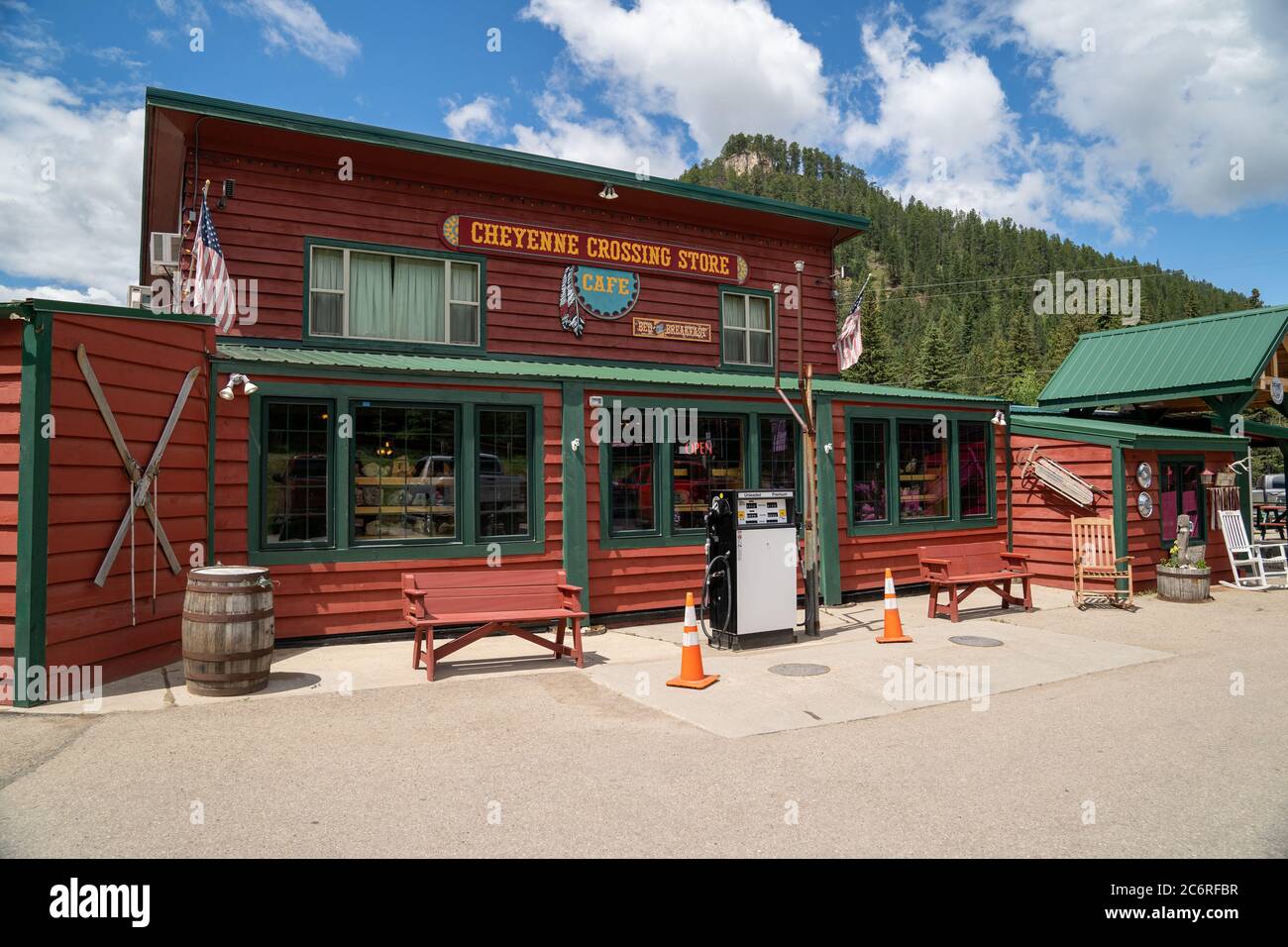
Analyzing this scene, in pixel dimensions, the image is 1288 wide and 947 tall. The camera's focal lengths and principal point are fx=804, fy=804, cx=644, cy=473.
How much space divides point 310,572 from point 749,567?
502cm

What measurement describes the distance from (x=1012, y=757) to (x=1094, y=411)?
15.7m

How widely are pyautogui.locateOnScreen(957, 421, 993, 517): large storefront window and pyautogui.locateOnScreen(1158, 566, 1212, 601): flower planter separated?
2964mm

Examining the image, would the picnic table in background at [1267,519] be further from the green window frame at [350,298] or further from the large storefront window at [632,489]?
the green window frame at [350,298]

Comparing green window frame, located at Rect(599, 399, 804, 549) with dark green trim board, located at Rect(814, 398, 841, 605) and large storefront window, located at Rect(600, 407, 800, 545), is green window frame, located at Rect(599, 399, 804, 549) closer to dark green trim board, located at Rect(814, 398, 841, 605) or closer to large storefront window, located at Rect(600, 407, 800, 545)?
large storefront window, located at Rect(600, 407, 800, 545)

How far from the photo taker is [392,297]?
12.0 meters

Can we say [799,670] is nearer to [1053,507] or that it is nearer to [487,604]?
[487,604]

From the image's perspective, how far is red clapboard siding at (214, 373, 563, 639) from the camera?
8.90 metres

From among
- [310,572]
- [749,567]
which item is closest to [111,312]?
[310,572]

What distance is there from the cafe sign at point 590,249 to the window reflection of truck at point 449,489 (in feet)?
13.2

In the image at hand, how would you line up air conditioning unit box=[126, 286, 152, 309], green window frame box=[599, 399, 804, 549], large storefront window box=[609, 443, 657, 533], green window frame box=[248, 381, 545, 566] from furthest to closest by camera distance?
1. air conditioning unit box=[126, 286, 152, 309]
2. large storefront window box=[609, 443, 657, 533]
3. green window frame box=[599, 399, 804, 549]
4. green window frame box=[248, 381, 545, 566]

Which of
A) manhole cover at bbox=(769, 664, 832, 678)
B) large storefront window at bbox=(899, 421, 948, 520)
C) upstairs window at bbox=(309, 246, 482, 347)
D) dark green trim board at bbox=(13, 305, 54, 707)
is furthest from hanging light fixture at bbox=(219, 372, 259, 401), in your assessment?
large storefront window at bbox=(899, 421, 948, 520)

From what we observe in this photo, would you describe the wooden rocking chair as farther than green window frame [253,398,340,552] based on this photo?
Yes

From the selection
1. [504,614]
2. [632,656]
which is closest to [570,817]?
[504,614]

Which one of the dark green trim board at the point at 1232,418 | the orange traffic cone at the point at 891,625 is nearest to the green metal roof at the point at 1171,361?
the dark green trim board at the point at 1232,418
